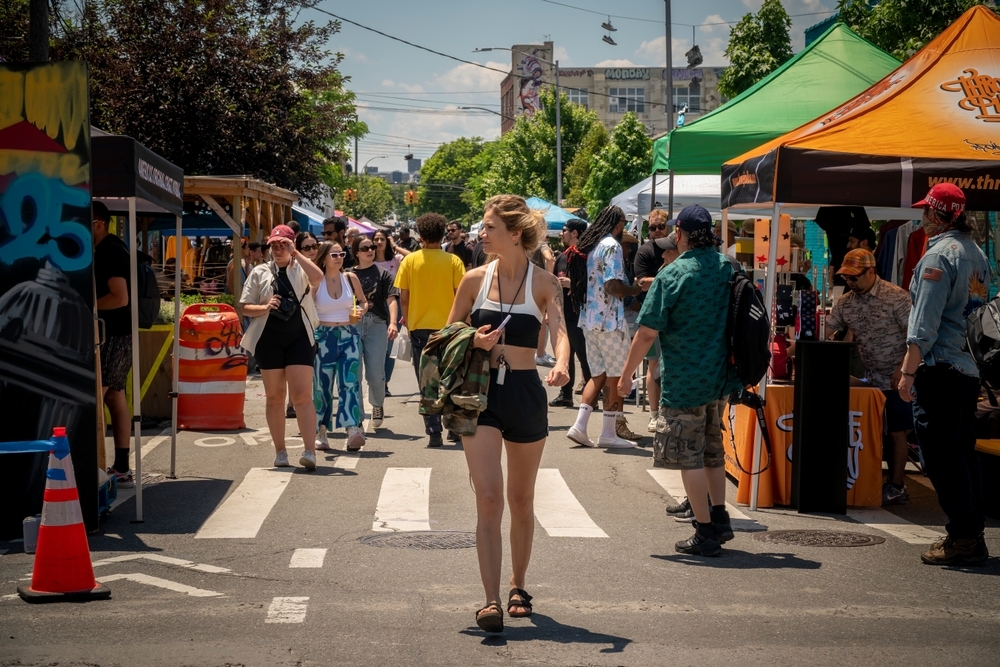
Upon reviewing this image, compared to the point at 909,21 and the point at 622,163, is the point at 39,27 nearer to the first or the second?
the point at 909,21

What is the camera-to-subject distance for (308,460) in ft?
31.4

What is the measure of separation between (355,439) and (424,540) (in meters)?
3.62

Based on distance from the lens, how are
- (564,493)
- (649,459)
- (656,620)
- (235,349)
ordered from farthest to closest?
(235,349), (649,459), (564,493), (656,620)

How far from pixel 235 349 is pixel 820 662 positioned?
8059 millimetres

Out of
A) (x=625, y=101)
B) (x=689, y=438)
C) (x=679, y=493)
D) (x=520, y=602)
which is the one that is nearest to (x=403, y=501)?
(x=679, y=493)

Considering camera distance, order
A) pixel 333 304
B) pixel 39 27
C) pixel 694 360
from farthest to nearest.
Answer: pixel 39 27 → pixel 333 304 → pixel 694 360

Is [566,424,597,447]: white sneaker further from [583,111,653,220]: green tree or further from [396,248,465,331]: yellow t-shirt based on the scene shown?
[583,111,653,220]: green tree

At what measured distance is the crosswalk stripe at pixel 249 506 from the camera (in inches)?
293

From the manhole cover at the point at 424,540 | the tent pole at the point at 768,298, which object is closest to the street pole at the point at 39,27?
the manhole cover at the point at 424,540

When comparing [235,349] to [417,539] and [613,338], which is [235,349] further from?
[417,539]

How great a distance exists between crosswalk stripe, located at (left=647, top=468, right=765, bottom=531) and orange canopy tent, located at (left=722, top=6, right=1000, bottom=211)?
90.0 inches

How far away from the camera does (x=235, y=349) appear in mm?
11734

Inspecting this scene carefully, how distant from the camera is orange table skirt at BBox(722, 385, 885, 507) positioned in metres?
8.44

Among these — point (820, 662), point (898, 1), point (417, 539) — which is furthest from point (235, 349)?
point (898, 1)
